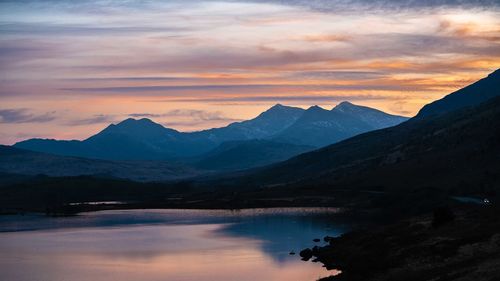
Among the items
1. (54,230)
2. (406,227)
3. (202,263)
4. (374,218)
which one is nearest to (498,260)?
(406,227)

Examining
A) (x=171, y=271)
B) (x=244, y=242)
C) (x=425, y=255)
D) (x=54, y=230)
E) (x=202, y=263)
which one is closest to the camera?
(x=425, y=255)

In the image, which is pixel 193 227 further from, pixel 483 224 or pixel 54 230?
pixel 483 224

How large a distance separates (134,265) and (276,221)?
243 feet

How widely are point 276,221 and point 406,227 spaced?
69838 mm

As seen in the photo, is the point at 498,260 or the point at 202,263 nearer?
the point at 498,260

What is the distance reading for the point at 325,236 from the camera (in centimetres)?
13938

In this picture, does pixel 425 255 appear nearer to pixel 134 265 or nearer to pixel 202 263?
pixel 202 263

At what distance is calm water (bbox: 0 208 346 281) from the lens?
100250mm

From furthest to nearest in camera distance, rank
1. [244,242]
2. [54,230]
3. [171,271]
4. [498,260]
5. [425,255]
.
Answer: [54,230], [244,242], [171,271], [425,255], [498,260]

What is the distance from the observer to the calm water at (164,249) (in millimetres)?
100250

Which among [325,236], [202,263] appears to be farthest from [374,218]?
[202,263]

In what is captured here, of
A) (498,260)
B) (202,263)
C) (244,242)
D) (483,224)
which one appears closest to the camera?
(498,260)

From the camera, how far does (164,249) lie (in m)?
128

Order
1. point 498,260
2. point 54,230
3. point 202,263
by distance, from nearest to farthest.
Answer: point 498,260
point 202,263
point 54,230
